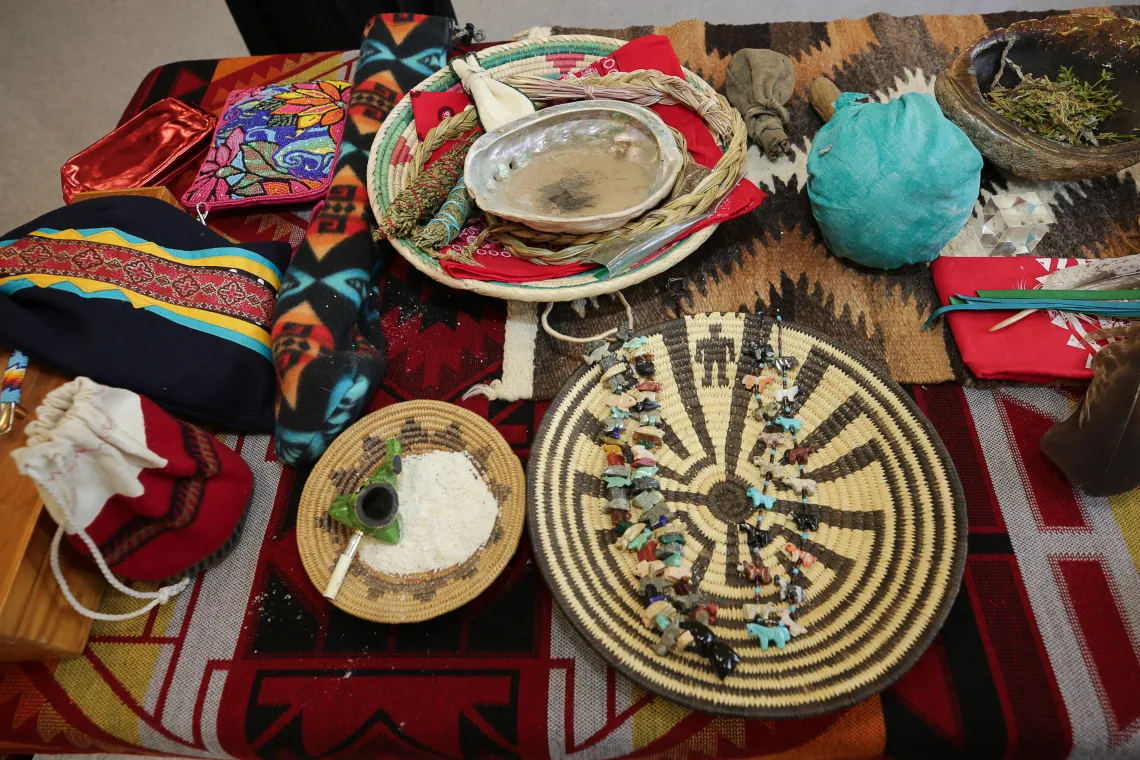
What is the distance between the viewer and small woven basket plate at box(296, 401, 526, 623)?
86 cm

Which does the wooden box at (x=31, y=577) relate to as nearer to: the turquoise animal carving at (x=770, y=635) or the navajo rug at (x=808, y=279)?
the navajo rug at (x=808, y=279)

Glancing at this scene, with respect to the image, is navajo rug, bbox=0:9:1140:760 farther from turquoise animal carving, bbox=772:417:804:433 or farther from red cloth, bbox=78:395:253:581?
turquoise animal carving, bbox=772:417:804:433

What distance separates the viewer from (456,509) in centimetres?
93

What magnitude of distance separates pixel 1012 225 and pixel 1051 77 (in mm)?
311

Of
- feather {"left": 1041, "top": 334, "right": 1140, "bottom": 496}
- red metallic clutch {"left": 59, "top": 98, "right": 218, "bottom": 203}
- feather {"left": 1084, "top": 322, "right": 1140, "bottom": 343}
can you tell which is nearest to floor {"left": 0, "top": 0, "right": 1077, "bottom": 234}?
red metallic clutch {"left": 59, "top": 98, "right": 218, "bottom": 203}

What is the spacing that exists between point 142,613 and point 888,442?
3.48 ft

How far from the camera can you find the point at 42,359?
927mm

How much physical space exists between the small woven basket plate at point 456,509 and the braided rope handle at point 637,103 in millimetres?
279

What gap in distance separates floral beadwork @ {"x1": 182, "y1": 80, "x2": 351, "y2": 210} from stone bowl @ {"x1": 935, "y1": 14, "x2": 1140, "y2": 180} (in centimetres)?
109

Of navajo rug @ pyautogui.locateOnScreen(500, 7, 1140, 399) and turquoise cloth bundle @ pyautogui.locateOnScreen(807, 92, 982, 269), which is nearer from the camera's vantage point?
turquoise cloth bundle @ pyautogui.locateOnScreen(807, 92, 982, 269)

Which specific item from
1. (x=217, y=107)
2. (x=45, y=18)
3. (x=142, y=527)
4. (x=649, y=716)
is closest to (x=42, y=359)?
(x=142, y=527)

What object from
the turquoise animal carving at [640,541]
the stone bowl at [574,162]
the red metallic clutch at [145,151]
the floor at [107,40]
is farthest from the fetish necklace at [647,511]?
the floor at [107,40]

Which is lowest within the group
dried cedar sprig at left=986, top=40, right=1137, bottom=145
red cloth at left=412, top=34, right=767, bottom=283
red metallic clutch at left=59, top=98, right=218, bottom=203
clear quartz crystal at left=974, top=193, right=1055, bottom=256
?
clear quartz crystal at left=974, top=193, right=1055, bottom=256

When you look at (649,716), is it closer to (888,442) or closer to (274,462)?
(888,442)
